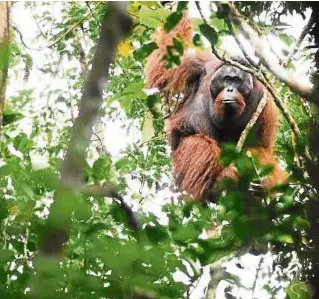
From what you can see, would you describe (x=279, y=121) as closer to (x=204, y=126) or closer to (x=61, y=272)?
(x=204, y=126)

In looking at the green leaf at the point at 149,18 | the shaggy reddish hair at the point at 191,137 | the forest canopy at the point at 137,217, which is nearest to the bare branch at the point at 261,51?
the forest canopy at the point at 137,217

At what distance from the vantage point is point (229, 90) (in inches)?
161

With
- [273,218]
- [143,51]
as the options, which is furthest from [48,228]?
[143,51]

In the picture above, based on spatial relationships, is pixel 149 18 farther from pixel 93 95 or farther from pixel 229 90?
pixel 229 90

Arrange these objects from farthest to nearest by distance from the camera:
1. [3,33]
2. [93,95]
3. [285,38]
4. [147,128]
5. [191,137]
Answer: [191,137]
[147,128]
[285,38]
[3,33]
[93,95]

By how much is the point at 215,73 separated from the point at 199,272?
2.94 meters

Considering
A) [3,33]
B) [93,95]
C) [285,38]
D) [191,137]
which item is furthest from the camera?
[191,137]

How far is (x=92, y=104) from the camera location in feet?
2.42

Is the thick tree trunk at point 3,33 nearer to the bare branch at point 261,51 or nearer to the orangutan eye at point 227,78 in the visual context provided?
the bare branch at point 261,51

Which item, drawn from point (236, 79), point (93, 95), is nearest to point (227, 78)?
point (236, 79)

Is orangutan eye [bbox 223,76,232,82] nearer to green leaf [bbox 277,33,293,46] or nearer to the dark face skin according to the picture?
the dark face skin

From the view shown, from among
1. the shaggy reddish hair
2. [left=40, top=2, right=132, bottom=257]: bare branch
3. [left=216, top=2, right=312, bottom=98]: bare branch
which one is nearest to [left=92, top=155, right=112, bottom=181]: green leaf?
[left=216, top=2, right=312, bottom=98]: bare branch

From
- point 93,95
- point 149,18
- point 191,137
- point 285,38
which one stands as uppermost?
point 191,137

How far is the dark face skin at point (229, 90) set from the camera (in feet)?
13.3
